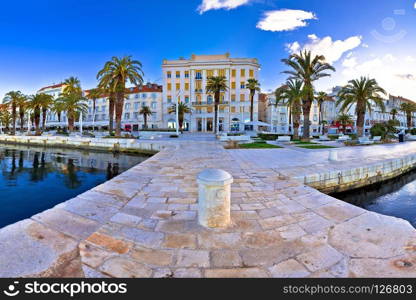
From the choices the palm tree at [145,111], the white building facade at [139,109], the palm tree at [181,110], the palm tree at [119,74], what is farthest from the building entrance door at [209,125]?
the palm tree at [119,74]

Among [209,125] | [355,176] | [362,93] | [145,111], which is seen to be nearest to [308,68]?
[362,93]

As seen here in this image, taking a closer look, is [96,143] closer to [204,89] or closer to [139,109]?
[204,89]

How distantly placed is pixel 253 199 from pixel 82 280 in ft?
11.8

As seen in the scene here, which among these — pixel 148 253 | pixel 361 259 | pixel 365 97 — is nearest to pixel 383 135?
pixel 365 97

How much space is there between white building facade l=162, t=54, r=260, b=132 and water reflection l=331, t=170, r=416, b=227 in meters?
41.1

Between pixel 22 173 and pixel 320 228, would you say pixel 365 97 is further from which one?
pixel 22 173

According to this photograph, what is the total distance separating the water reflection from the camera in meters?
7.08

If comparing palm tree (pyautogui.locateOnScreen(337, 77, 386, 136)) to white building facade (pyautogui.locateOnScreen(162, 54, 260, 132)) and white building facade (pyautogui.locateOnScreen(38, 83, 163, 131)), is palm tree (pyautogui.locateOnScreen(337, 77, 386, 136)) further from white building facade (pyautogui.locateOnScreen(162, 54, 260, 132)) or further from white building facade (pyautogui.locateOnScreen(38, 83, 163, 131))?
white building facade (pyautogui.locateOnScreen(38, 83, 163, 131))

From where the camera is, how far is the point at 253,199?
496cm

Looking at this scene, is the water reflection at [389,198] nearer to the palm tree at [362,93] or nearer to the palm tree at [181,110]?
the palm tree at [362,93]

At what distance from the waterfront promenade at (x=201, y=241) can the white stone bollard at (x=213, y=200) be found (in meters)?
0.16

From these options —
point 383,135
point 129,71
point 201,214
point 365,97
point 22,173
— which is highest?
point 129,71

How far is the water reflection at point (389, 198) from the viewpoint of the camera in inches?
279

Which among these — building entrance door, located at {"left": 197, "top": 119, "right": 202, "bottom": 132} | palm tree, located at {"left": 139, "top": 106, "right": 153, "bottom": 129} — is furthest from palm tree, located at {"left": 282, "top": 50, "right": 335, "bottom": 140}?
palm tree, located at {"left": 139, "top": 106, "right": 153, "bottom": 129}
